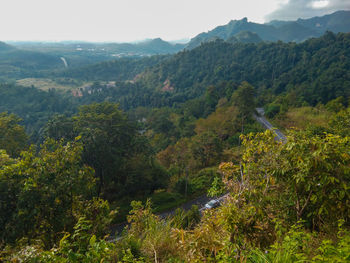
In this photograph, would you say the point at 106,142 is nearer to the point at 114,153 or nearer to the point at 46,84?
the point at 114,153

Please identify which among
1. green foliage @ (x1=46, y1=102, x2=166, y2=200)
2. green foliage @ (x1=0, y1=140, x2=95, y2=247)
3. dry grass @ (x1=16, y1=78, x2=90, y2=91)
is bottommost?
dry grass @ (x1=16, y1=78, x2=90, y2=91)

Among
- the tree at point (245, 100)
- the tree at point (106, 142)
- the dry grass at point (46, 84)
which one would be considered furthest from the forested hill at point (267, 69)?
the dry grass at point (46, 84)

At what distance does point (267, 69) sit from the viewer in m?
77.0

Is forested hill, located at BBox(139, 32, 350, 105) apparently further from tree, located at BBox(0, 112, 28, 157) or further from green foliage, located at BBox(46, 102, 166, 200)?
tree, located at BBox(0, 112, 28, 157)

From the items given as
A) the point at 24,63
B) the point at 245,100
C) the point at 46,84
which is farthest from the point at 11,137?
the point at 24,63

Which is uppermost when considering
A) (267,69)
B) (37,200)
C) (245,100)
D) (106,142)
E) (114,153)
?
(37,200)

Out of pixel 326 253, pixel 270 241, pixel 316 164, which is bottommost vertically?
pixel 270 241

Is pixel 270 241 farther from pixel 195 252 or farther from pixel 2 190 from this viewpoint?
pixel 2 190

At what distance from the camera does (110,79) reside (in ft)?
414

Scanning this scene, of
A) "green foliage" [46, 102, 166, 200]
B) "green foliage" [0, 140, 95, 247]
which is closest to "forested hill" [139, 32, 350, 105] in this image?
"green foliage" [46, 102, 166, 200]

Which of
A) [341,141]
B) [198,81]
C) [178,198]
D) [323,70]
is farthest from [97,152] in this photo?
[198,81]

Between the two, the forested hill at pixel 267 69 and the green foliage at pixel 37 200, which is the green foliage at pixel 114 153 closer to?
the green foliage at pixel 37 200

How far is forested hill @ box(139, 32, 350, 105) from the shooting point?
4812cm

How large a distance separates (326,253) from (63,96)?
314 feet
